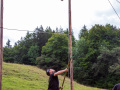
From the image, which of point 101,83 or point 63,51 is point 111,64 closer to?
point 101,83

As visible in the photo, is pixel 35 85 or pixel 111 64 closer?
pixel 35 85

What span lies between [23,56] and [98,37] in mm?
24547

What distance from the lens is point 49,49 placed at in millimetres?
46125

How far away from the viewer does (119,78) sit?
3481 cm

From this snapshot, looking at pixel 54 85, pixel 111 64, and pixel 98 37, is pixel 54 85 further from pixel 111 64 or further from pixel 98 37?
pixel 98 37

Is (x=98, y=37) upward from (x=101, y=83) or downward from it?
upward

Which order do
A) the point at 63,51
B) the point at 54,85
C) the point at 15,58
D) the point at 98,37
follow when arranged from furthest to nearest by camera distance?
the point at 15,58 < the point at 63,51 < the point at 98,37 < the point at 54,85

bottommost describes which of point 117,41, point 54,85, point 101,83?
point 101,83

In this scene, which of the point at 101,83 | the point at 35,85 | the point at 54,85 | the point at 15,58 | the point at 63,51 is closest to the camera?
the point at 54,85

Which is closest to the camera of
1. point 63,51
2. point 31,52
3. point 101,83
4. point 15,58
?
point 101,83

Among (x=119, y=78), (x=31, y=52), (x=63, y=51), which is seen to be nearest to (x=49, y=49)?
(x=63, y=51)

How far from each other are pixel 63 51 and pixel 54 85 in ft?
130

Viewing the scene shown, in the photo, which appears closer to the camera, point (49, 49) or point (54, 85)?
point (54, 85)

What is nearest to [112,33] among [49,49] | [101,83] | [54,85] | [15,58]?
[101,83]
